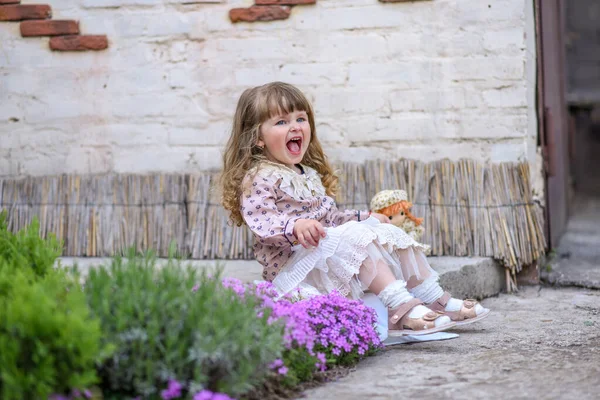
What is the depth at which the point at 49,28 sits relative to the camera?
482 cm

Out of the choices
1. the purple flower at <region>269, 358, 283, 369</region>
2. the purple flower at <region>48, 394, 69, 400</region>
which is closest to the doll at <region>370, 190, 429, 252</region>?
the purple flower at <region>269, 358, 283, 369</region>

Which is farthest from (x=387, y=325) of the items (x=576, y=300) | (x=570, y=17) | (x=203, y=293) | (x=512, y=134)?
(x=570, y=17)

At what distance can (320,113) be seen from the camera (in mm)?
4680

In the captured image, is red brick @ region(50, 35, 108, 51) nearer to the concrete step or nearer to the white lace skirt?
the concrete step

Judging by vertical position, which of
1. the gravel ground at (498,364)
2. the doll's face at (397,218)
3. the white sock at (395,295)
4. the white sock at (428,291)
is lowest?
the gravel ground at (498,364)

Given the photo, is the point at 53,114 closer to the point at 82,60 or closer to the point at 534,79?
the point at 82,60

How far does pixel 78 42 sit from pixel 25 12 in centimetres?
35

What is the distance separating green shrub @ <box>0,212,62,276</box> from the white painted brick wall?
1904 mm

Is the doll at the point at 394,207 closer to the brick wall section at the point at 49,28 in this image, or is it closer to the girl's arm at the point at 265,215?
the girl's arm at the point at 265,215

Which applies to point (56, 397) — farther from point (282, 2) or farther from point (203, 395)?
point (282, 2)

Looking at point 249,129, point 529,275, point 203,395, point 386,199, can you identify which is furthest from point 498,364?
point 529,275

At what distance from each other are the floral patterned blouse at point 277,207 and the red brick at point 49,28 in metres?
1.91

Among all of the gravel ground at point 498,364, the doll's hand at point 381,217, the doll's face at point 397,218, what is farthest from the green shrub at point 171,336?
the doll's face at point 397,218

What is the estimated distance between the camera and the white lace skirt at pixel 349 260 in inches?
129
